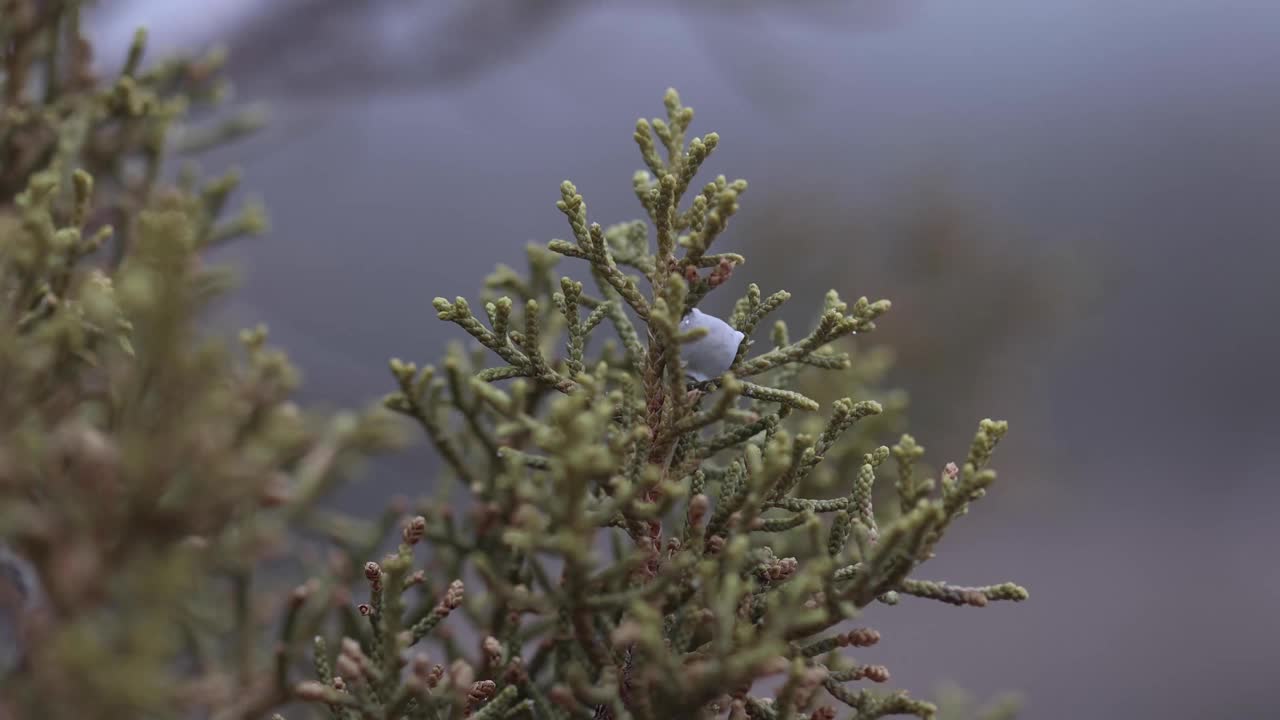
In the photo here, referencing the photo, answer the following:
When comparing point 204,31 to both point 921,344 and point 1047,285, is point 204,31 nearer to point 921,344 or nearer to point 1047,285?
point 921,344

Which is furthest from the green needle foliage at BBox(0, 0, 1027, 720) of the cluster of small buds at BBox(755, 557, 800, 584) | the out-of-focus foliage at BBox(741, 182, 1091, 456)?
the out-of-focus foliage at BBox(741, 182, 1091, 456)

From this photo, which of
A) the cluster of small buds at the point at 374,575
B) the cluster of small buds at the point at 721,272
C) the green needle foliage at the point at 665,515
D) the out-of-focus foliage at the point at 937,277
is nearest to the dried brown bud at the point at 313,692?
the green needle foliage at the point at 665,515

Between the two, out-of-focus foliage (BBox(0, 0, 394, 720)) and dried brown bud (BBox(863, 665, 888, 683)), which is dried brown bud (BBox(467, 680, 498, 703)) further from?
dried brown bud (BBox(863, 665, 888, 683))

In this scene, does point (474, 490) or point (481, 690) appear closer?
point (481, 690)

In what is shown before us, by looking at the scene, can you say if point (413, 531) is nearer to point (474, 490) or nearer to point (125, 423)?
point (474, 490)

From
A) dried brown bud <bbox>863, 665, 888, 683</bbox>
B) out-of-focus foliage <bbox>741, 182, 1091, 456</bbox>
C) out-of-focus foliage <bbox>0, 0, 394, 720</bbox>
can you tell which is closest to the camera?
out-of-focus foliage <bbox>0, 0, 394, 720</bbox>

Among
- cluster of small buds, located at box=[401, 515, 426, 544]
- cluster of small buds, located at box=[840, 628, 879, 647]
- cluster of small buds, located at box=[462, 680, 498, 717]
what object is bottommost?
cluster of small buds, located at box=[462, 680, 498, 717]

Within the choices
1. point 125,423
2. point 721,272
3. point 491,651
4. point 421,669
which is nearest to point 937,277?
point 721,272

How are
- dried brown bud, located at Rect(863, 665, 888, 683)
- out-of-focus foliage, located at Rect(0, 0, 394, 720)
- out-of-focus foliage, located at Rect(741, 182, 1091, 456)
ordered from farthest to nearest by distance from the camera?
out-of-focus foliage, located at Rect(741, 182, 1091, 456), dried brown bud, located at Rect(863, 665, 888, 683), out-of-focus foliage, located at Rect(0, 0, 394, 720)
